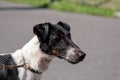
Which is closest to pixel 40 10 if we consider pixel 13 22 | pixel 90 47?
pixel 13 22

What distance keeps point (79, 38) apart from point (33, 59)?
30.2 ft

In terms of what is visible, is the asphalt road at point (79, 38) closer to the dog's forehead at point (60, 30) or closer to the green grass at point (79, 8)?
the green grass at point (79, 8)

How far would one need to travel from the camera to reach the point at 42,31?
602cm

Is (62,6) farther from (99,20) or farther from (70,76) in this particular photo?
(70,76)

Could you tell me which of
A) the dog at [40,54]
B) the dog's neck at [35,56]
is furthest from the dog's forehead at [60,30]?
the dog's neck at [35,56]

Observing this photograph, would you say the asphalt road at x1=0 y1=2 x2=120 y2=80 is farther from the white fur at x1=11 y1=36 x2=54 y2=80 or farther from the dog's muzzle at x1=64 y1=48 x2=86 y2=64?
the dog's muzzle at x1=64 y1=48 x2=86 y2=64

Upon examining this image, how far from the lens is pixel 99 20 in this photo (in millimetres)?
20922

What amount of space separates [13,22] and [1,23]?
2.29 ft

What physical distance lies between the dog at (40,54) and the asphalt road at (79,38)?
3669mm

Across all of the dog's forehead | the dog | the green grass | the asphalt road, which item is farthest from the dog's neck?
the green grass

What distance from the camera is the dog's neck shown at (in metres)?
6.06

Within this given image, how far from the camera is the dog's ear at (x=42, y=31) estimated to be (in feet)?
19.6

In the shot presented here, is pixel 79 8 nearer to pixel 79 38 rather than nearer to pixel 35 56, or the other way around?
pixel 79 38

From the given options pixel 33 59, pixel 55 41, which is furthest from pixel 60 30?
pixel 33 59
